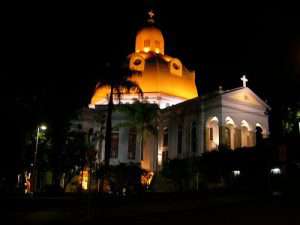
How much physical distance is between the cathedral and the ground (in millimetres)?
19095

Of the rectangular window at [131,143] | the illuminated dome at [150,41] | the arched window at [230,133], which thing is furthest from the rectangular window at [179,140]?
the illuminated dome at [150,41]

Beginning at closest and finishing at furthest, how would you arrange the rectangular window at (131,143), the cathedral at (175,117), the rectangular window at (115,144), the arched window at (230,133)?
the cathedral at (175,117) → the arched window at (230,133) → the rectangular window at (131,143) → the rectangular window at (115,144)

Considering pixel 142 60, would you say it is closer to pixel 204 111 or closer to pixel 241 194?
pixel 204 111

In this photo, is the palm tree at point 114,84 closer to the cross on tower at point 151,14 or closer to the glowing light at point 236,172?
the glowing light at point 236,172

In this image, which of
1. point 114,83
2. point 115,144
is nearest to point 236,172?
point 114,83

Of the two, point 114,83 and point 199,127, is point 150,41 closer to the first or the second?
point 199,127

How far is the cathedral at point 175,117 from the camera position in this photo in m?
48.2

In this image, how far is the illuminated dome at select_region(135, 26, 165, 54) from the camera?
6544 cm

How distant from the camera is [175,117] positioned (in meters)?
53.0

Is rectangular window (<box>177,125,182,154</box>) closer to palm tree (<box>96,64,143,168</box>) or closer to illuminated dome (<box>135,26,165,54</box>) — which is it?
illuminated dome (<box>135,26,165,54</box>)

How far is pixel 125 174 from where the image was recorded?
45.7 metres

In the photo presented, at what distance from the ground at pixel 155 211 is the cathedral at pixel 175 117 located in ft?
62.6

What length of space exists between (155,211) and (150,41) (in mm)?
47012

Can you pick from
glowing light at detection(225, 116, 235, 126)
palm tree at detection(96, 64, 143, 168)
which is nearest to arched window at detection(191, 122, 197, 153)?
glowing light at detection(225, 116, 235, 126)
